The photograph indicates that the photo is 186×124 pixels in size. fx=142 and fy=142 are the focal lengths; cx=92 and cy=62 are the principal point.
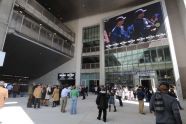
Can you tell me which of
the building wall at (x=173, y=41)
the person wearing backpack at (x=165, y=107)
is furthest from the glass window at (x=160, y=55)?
the person wearing backpack at (x=165, y=107)

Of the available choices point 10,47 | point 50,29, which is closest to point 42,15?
point 50,29

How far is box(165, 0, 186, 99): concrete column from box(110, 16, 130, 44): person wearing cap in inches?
264

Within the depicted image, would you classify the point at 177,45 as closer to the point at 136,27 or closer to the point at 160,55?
the point at 160,55

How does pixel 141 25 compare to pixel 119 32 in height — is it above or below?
above

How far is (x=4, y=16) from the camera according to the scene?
14.5 metres

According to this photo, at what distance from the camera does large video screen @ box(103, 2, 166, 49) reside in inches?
815

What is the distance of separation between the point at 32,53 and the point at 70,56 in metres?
8.67

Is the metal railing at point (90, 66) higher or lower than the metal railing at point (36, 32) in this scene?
lower

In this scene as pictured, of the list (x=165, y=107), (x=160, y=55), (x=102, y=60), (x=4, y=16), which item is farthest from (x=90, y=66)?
(x=165, y=107)

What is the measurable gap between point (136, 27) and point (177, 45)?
21.4ft

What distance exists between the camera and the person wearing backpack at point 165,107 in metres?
3.02

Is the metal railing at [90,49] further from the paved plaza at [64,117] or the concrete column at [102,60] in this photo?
the paved plaza at [64,117]

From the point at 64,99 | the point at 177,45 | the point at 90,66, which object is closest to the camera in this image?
the point at 64,99

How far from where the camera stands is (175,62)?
18.5m
